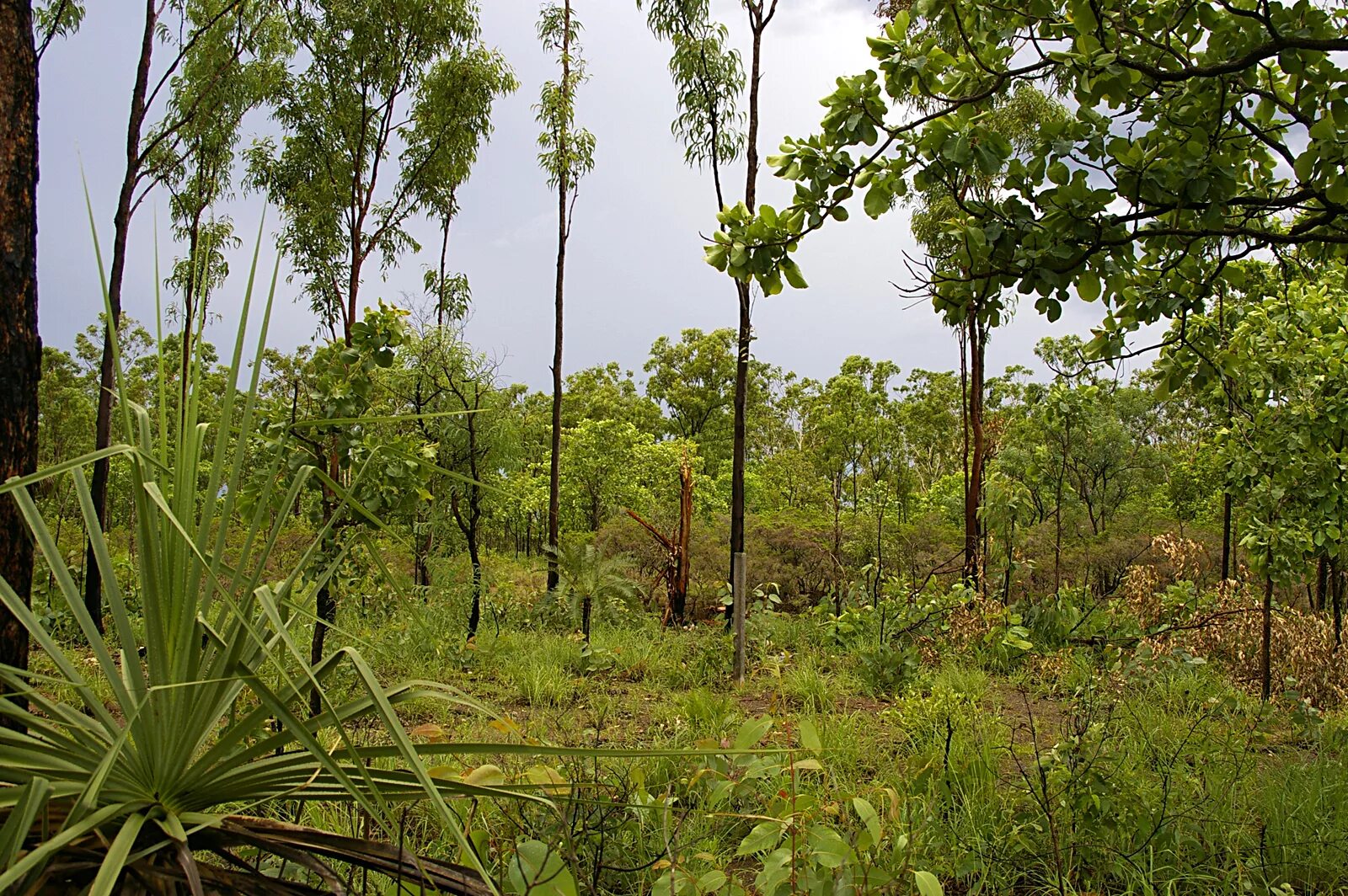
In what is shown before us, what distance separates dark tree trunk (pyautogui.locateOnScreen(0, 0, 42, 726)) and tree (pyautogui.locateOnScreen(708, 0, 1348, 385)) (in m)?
1.81

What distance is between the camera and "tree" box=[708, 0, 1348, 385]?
2213 millimetres

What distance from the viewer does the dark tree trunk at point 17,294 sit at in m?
1.89

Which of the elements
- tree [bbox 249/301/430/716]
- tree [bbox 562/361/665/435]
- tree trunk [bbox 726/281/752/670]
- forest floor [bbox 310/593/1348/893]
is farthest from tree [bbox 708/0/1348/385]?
tree [bbox 562/361/665/435]

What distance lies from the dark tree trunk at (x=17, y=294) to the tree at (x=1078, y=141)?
181cm

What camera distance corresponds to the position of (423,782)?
2.77 feet

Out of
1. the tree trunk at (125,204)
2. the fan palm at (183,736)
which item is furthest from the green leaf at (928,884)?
the tree trunk at (125,204)

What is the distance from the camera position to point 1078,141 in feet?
7.77

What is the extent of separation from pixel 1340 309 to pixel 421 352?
9.10 m

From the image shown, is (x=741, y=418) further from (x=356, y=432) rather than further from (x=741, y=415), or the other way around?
(x=356, y=432)

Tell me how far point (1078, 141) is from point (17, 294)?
111 inches

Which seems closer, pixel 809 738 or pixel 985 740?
pixel 809 738

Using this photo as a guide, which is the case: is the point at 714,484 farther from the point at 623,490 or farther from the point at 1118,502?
the point at 1118,502

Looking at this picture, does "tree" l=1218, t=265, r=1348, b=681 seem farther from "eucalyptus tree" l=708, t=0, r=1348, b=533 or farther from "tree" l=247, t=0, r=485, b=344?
"tree" l=247, t=0, r=485, b=344

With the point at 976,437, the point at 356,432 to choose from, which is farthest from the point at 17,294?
the point at 976,437
